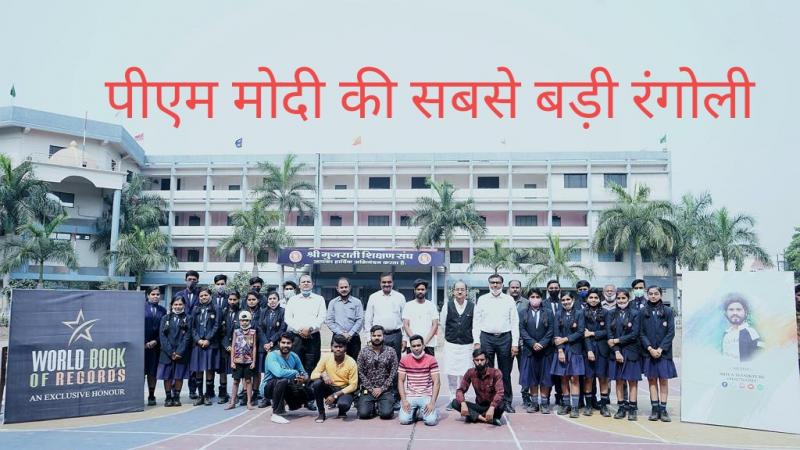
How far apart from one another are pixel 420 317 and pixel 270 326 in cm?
226

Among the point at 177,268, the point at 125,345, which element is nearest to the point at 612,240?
the point at 177,268

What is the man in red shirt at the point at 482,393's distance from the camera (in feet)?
25.2

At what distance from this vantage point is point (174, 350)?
908cm

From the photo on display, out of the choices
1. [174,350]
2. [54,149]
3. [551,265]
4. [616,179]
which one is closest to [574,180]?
[616,179]

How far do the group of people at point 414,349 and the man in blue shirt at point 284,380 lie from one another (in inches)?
0.6

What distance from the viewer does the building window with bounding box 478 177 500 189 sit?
4009cm

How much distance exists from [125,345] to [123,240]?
93.2 ft

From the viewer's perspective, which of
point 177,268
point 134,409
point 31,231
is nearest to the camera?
point 134,409

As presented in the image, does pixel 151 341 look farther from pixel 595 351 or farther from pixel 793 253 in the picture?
pixel 793 253

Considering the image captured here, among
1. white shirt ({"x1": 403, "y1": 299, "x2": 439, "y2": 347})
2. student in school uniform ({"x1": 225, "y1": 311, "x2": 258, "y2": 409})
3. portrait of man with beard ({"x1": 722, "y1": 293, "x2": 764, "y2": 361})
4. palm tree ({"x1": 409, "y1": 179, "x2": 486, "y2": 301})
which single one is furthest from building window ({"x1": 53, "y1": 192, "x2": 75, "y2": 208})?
portrait of man with beard ({"x1": 722, "y1": 293, "x2": 764, "y2": 361})

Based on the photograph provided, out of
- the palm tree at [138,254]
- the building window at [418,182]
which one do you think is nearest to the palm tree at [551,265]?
the building window at [418,182]

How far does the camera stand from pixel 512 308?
342 inches

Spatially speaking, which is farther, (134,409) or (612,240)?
(612,240)

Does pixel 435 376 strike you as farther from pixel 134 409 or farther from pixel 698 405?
pixel 134 409
